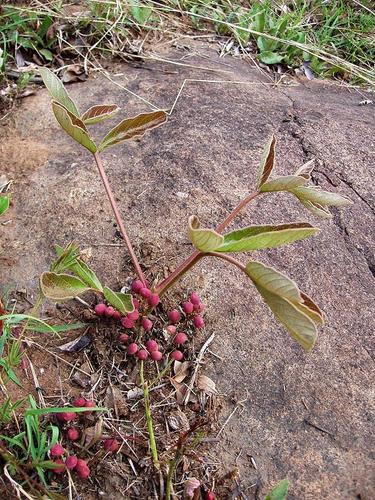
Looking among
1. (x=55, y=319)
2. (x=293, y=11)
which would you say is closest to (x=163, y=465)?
(x=55, y=319)

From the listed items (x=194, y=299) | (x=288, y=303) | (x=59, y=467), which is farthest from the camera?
(x=194, y=299)

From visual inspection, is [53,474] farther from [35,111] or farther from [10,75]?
[10,75]

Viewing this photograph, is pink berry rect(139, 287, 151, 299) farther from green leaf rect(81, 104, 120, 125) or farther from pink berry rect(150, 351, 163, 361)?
green leaf rect(81, 104, 120, 125)

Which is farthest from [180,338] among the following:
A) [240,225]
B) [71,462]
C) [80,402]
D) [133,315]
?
[240,225]

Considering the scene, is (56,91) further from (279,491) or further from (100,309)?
(279,491)

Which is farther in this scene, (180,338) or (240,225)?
(240,225)

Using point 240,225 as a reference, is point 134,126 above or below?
above

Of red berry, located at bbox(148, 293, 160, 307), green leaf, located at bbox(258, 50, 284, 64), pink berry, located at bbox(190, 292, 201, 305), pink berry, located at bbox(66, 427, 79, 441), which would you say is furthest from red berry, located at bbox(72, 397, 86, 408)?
green leaf, located at bbox(258, 50, 284, 64)
